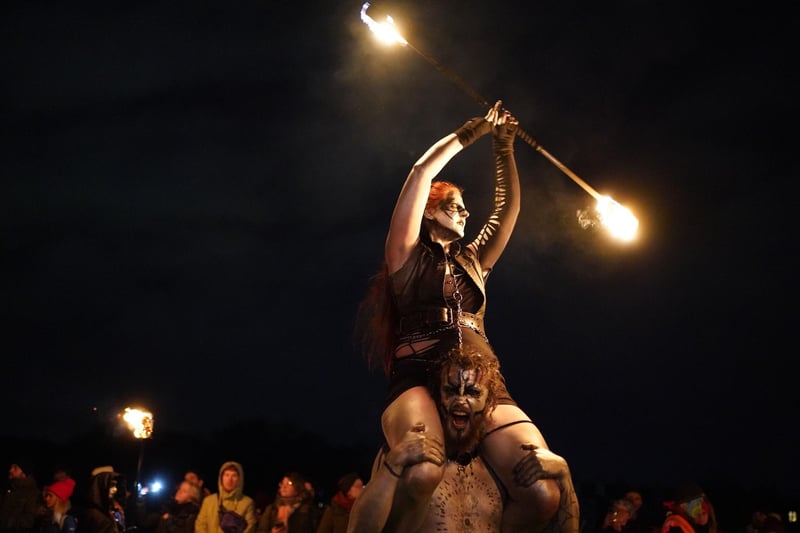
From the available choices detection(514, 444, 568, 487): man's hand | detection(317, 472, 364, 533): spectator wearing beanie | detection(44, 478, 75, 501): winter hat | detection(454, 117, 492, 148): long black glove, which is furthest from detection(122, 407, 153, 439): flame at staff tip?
detection(514, 444, 568, 487): man's hand

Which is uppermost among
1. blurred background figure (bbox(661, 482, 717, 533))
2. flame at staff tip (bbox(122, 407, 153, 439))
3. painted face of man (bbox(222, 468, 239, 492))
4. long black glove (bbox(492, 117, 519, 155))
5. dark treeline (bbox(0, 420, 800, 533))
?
dark treeline (bbox(0, 420, 800, 533))

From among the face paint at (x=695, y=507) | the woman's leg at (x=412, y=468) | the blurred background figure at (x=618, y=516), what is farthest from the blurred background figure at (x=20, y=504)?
the woman's leg at (x=412, y=468)

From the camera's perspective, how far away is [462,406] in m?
4.07

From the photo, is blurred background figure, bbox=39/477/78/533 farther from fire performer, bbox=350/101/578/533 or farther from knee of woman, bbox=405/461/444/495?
knee of woman, bbox=405/461/444/495

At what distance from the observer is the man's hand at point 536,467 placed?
391 centimetres

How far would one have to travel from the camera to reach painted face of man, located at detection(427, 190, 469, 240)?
4.74m

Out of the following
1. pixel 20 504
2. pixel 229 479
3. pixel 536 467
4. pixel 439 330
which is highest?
pixel 20 504

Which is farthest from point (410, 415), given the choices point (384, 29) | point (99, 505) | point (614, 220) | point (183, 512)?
point (183, 512)

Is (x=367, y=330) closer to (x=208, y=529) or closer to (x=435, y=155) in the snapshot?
(x=435, y=155)

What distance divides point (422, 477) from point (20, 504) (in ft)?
30.8

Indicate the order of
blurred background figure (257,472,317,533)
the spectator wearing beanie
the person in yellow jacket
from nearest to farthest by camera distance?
the spectator wearing beanie → blurred background figure (257,472,317,533) → the person in yellow jacket

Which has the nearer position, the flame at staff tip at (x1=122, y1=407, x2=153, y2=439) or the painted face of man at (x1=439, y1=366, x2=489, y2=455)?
the painted face of man at (x1=439, y1=366, x2=489, y2=455)

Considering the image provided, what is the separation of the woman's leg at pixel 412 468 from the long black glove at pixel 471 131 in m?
1.34

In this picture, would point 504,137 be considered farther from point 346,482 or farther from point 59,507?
point 59,507
